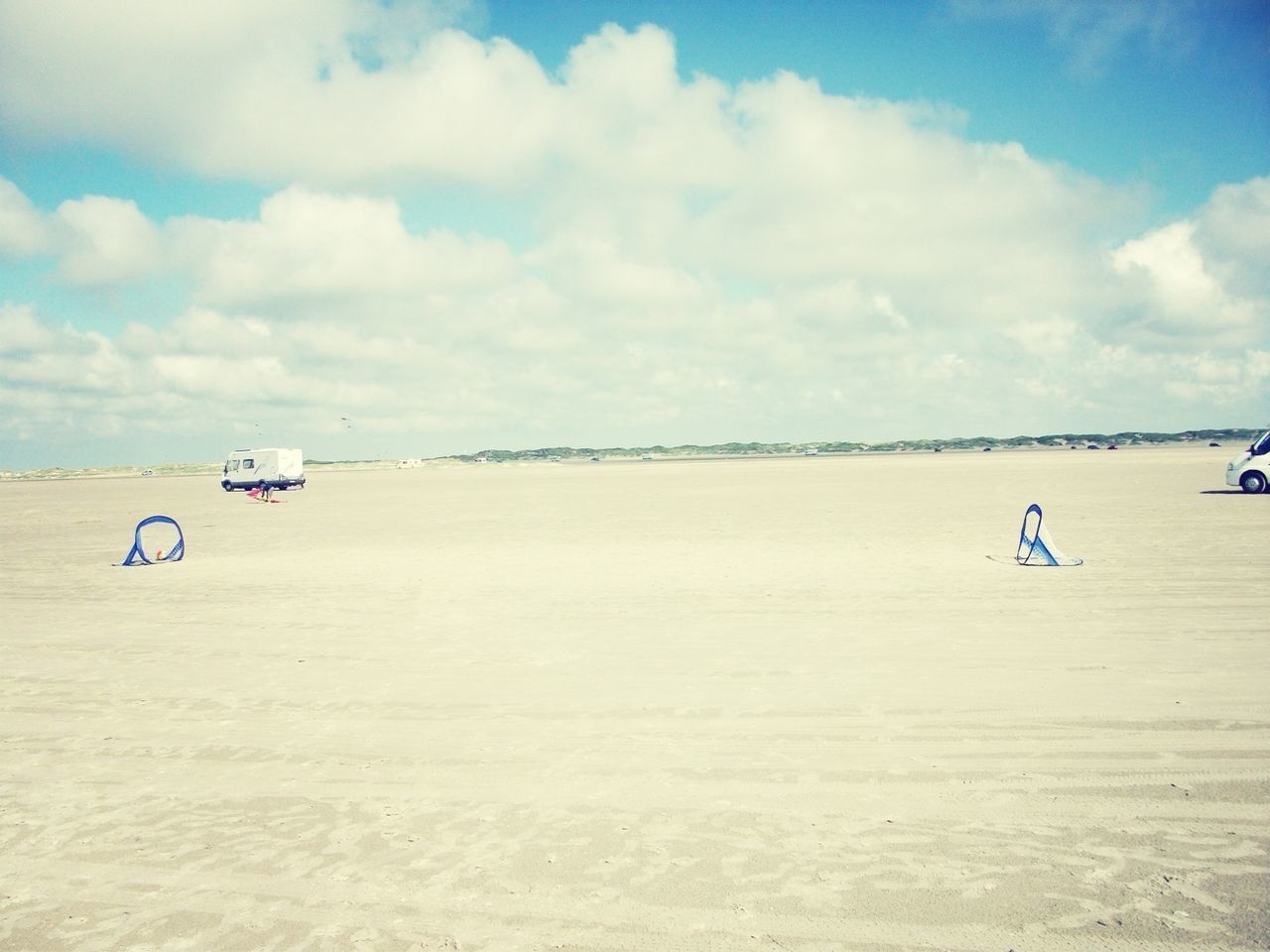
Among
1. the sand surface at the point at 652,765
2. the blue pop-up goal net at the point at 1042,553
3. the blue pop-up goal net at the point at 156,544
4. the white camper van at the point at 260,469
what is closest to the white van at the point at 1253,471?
the sand surface at the point at 652,765

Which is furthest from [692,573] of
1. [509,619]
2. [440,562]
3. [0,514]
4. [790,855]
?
[0,514]

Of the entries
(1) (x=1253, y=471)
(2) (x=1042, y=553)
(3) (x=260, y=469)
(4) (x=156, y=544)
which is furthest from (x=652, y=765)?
(3) (x=260, y=469)

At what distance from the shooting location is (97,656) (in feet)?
31.2

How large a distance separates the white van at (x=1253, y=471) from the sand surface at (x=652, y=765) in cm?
1873

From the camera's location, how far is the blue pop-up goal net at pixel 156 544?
18000 millimetres

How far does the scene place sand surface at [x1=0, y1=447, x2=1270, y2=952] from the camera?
3.92 meters

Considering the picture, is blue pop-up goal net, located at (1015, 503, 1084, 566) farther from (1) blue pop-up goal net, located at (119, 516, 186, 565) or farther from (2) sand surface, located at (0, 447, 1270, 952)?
(1) blue pop-up goal net, located at (119, 516, 186, 565)

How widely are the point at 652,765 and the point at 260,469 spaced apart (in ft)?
189

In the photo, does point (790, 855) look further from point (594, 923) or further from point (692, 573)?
point (692, 573)

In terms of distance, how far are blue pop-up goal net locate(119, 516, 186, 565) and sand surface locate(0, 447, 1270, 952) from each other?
4456 millimetres

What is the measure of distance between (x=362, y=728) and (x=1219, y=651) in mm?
8734

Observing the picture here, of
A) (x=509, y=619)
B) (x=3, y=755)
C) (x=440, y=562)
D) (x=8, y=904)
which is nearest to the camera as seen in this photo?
(x=8, y=904)

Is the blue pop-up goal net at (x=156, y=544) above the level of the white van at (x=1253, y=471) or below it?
below

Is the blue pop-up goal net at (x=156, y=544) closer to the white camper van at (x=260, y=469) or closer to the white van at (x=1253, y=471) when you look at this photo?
the white camper van at (x=260, y=469)
